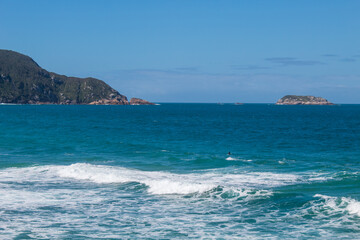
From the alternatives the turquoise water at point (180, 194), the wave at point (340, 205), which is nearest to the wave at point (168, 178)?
the turquoise water at point (180, 194)

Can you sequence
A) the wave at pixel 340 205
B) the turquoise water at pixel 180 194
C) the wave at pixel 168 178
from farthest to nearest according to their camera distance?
the wave at pixel 168 178 < the wave at pixel 340 205 < the turquoise water at pixel 180 194

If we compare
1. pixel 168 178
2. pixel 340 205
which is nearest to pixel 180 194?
pixel 168 178

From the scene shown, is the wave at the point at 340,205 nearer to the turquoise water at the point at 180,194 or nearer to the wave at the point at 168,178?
the turquoise water at the point at 180,194

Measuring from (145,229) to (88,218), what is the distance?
11.7 ft

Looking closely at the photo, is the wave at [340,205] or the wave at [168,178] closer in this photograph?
the wave at [340,205]

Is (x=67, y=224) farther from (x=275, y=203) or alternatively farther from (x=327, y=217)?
(x=327, y=217)

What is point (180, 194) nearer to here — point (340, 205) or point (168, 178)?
point (168, 178)

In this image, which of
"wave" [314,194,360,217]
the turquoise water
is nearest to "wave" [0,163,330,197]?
the turquoise water

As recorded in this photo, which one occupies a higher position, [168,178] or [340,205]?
[340,205]

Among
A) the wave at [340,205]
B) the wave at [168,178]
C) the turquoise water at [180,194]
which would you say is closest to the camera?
the turquoise water at [180,194]

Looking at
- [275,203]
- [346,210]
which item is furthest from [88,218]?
[346,210]

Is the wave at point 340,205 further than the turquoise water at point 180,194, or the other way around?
the wave at point 340,205

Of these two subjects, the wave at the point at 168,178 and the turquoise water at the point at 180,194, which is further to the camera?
the wave at the point at 168,178

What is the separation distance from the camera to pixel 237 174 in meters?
33.9
